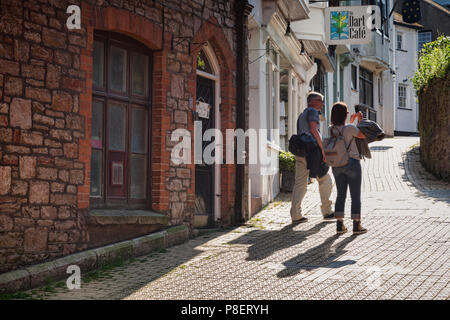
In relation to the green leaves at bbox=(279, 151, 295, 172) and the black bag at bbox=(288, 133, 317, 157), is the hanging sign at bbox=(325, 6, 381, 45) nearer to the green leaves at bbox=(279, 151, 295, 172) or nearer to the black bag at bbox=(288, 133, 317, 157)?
the green leaves at bbox=(279, 151, 295, 172)

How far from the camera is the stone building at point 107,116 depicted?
22.7 ft

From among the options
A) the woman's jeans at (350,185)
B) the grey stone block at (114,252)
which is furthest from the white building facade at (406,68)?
the grey stone block at (114,252)

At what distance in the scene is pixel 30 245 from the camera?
6.92 meters

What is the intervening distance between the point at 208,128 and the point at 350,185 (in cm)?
285

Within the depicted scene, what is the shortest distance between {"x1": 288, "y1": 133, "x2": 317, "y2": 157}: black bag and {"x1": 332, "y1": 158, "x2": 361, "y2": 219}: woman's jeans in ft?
2.20

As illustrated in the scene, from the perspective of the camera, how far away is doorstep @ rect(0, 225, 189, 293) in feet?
20.9

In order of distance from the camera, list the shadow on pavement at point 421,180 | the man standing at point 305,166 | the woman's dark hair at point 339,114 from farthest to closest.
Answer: the shadow on pavement at point 421,180 → the man standing at point 305,166 → the woman's dark hair at point 339,114

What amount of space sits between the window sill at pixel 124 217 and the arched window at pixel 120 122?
200mm

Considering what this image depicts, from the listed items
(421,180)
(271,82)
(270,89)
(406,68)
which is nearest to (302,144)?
(270,89)

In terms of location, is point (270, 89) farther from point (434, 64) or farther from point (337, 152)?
point (434, 64)

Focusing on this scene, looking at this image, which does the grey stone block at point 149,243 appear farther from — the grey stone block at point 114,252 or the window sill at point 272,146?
the window sill at point 272,146
